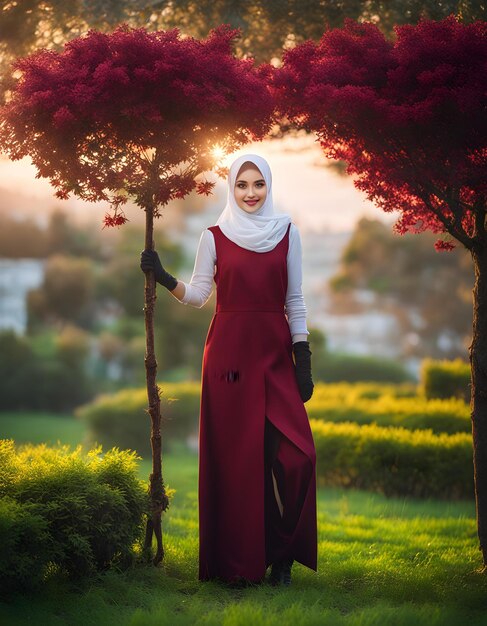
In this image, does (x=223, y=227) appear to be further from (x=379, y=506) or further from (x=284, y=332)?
(x=379, y=506)

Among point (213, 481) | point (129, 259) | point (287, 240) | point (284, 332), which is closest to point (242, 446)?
point (213, 481)

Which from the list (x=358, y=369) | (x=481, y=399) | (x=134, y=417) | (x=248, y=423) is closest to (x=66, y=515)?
(x=248, y=423)

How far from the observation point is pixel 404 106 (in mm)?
4461

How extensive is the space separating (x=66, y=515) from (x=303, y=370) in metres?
1.55

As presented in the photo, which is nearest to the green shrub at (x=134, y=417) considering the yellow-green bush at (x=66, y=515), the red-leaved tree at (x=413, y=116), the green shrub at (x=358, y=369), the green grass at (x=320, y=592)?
the green grass at (x=320, y=592)

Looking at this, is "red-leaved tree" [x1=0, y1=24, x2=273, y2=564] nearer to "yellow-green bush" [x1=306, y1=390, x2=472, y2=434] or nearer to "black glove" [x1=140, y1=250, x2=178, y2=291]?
"black glove" [x1=140, y1=250, x2=178, y2=291]

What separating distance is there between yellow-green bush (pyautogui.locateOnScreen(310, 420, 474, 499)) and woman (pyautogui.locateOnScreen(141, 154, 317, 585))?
12.7 feet

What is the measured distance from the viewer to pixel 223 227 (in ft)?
15.4

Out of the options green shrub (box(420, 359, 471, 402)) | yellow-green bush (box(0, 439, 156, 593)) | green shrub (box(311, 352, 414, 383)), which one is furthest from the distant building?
yellow-green bush (box(0, 439, 156, 593))

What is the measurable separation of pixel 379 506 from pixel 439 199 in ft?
11.6

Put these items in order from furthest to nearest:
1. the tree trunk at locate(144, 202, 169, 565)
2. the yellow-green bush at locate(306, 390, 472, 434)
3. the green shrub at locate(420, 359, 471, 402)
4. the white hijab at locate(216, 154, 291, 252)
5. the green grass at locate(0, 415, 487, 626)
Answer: the green shrub at locate(420, 359, 471, 402) → the yellow-green bush at locate(306, 390, 472, 434) → the tree trunk at locate(144, 202, 169, 565) → the white hijab at locate(216, 154, 291, 252) → the green grass at locate(0, 415, 487, 626)

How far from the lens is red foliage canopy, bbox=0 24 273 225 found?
4.44m

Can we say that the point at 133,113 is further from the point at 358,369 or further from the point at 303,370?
the point at 358,369

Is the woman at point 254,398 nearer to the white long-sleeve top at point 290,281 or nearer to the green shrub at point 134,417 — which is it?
the white long-sleeve top at point 290,281
